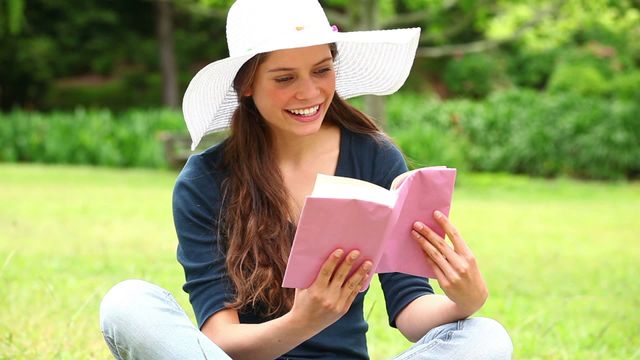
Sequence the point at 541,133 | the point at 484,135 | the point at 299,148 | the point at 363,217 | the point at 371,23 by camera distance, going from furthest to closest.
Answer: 1. the point at 484,135
2. the point at 541,133
3. the point at 371,23
4. the point at 299,148
5. the point at 363,217

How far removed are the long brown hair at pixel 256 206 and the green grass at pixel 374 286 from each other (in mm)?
1045

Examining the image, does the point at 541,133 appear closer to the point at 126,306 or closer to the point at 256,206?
the point at 256,206

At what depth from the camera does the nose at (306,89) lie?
2.40 meters

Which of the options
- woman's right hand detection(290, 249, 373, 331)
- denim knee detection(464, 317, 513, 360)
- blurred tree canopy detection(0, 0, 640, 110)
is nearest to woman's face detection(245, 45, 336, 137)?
woman's right hand detection(290, 249, 373, 331)

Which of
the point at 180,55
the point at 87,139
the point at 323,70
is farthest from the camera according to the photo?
the point at 180,55

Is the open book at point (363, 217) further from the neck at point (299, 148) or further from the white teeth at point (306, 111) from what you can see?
the neck at point (299, 148)

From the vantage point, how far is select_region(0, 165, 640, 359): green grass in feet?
13.6

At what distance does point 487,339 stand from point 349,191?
551 millimetres

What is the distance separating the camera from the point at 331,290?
82.9 inches

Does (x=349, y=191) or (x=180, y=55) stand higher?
(x=349, y=191)

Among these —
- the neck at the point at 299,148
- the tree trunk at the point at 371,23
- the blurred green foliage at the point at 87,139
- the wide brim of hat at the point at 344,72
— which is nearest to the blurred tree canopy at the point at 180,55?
the blurred green foliage at the point at 87,139

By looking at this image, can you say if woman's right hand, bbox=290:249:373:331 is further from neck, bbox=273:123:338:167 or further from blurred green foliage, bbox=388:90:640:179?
blurred green foliage, bbox=388:90:640:179

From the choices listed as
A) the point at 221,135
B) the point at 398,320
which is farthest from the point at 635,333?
the point at 221,135

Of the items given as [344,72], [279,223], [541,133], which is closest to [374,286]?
[344,72]
